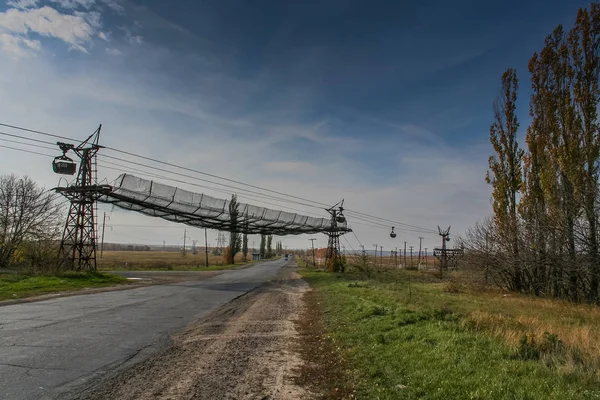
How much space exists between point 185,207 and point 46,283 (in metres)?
8.43

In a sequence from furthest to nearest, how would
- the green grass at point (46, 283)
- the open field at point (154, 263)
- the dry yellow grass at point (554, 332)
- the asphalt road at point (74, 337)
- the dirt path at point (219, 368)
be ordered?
the open field at point (154, 263), the green grass at point (46, 283), the dry yellow grass at point (554, 332), the asphalt road at point (74, 337), the dirt path at point (219, 368)

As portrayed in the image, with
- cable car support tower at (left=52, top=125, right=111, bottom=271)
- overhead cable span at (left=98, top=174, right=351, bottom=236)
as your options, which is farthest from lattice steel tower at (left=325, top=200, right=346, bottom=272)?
cable car support tower at (left=52, top=125, right=111, bottom=271)

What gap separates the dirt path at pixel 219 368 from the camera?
16.3 feet

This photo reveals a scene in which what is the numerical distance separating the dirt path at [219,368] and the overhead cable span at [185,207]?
1415cm

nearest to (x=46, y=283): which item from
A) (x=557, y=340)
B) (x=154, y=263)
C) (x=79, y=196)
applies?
(x=79, y=196)

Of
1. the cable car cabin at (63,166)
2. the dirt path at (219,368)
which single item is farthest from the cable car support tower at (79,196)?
the dirt path at (219,368)

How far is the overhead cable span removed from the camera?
72.8 feet

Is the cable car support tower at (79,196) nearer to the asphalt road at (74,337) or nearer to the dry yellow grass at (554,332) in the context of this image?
the asphalt road at (74,337)

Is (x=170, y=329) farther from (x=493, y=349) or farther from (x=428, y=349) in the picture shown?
(x=493, y=349)

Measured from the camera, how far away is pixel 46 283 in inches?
728

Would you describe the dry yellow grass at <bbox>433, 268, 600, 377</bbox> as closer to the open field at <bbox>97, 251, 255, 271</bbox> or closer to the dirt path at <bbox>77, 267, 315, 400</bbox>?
the dirt path at <bbox>77, 267, 315, 400</bbox>

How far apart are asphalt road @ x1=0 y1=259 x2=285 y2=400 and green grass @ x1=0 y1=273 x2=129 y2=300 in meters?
2.62

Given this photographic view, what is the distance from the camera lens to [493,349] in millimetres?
6602

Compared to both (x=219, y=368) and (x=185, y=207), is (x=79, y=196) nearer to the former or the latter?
(x=185, y=207)
